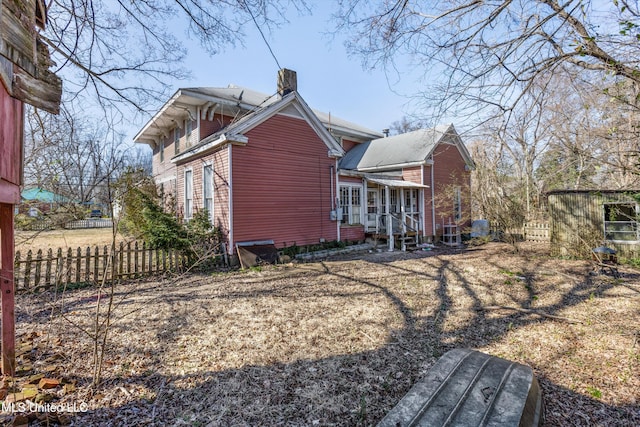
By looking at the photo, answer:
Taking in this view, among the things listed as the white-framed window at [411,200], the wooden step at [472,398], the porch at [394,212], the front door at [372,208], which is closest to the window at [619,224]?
the porch at [394,212]

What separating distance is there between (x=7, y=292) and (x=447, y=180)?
682 inches

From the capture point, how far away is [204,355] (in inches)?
152

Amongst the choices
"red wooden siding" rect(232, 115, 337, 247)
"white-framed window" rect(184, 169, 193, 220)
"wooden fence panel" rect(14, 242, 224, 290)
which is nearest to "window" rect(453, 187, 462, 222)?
"red wooden siding" rect(232, 115, 337, 247)

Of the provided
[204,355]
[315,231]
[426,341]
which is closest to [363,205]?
[315,231]

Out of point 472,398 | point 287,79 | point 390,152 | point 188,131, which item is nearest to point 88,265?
point 472,398

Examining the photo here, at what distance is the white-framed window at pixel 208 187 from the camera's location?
10875 mm

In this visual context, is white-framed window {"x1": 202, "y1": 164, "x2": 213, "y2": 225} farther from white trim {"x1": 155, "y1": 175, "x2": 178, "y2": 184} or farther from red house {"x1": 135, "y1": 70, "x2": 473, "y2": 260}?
white trim {"x1": 155, "y1": 175, "x2": 178, "y2": 184}

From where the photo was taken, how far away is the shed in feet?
32.6

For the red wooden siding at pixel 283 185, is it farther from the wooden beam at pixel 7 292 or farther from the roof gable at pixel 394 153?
the wooden beam at pixel 7 292

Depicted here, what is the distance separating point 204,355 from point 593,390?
15.1ft

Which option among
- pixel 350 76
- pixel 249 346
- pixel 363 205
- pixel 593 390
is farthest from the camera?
pixel 363 205

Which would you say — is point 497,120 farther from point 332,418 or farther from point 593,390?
point 332,418

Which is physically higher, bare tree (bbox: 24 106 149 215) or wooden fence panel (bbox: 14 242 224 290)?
bare tree (bbox: 24 106 149 215)

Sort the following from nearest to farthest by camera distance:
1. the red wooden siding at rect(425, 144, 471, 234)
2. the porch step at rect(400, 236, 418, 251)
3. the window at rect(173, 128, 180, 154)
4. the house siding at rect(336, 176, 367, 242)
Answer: the house siding at rect(336, 176, 367, 242) < the porch step at rect(400, 236, 418, 251) < the window at rect(173, 128, 180, 154) < the red wooden siding at rect(425, 144, 471, 234)
